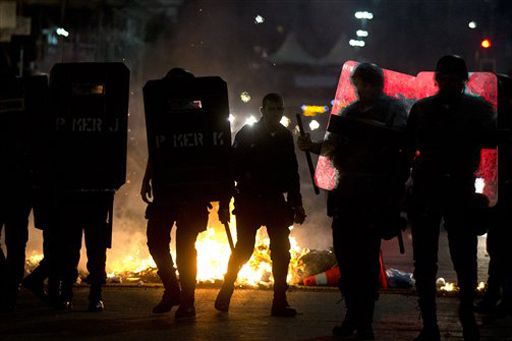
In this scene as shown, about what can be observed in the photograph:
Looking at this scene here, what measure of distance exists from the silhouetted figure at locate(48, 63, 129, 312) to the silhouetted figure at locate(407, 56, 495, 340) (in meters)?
2.72

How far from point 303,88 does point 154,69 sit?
17.2 metres

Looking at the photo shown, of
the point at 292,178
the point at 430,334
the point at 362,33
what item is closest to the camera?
the point at 430,334

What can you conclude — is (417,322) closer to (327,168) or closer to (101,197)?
(327,168)

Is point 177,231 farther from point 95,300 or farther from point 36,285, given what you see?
point 36,285

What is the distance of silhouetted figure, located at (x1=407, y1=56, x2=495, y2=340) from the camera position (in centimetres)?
646

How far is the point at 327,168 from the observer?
7.62 metres

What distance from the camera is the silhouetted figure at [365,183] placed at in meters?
6.79

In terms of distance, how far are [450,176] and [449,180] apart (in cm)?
3

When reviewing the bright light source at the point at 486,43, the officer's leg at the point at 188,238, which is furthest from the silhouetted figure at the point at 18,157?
the bright light source at the point at 486,43

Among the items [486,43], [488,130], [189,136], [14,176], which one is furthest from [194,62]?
[488,130]

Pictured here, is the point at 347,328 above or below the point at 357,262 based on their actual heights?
below

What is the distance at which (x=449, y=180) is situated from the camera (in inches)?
254

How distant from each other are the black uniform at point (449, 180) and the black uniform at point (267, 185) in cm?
160

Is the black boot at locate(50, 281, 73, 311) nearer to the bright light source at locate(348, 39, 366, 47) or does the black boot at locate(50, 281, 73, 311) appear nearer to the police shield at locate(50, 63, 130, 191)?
the police shield at locate(50, 63, 130, 191)
